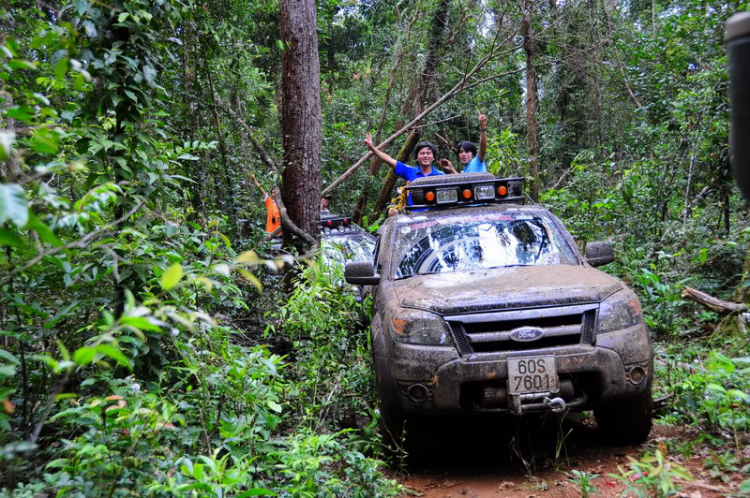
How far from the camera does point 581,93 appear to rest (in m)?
19.7

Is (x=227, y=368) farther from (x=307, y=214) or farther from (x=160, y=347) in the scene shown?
(x=307, y=214)

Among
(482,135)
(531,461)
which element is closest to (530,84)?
(482,135)

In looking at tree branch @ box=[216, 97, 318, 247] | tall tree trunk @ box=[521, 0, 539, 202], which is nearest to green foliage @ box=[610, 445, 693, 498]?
tree branch @ box=[216, 97, 318, 247]

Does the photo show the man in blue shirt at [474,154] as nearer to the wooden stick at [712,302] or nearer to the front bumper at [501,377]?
the wooden stick at [712,302]

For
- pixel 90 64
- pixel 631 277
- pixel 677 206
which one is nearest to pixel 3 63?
pixel 90 64

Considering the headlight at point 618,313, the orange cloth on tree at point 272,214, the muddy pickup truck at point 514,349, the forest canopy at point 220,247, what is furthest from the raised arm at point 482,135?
the headlight at point 618,313

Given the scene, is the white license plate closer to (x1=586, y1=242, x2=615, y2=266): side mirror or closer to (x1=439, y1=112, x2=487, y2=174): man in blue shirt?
(x1=586, y1=242, x2=615, y2=266): side mirror

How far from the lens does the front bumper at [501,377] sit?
3.95 metres

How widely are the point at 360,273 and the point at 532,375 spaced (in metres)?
Result: 1.79

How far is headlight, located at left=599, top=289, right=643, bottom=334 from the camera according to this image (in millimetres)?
4125

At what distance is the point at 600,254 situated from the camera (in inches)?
202

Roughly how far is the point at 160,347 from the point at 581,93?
18.7 m

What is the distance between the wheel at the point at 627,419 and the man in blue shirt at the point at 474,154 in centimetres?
460

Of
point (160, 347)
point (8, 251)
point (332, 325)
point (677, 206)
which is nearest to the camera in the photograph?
point (8, 251)
